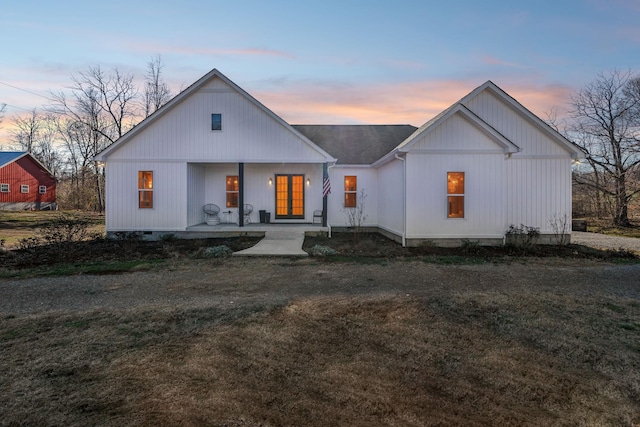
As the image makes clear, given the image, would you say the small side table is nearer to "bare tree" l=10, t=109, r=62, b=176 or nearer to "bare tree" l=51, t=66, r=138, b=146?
"bare tree" l=51, t=66, r=138, b=146

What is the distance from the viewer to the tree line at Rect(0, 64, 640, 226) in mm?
22625

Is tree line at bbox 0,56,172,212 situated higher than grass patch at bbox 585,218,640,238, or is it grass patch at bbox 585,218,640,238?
tree line at bbox 0,56,172,212

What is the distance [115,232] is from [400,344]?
13264 millimetres

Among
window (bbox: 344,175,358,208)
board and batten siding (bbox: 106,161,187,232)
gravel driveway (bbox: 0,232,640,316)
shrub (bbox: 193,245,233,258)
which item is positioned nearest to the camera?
gravel driveway (bbox: 0,232,640,316)

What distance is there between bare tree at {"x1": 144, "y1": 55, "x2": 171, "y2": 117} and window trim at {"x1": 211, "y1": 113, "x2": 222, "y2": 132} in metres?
23.3

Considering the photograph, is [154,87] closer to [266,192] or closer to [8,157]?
[8,157]

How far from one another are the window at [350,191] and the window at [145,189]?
8033 mm

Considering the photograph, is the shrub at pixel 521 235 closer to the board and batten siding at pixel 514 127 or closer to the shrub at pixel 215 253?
the board and batten siding at pixel 514 127

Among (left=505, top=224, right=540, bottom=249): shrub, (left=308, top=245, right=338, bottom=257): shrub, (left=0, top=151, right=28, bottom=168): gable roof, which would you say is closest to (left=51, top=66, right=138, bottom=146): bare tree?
(left=0, top=151, right=28, bottom=168): gable roof

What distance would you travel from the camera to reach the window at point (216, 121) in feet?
46.7

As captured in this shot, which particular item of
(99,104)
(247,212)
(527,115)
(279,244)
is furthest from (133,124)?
(527,115)

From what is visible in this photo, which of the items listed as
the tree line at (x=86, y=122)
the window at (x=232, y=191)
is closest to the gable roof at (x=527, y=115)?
the window at (x=232, y=191)

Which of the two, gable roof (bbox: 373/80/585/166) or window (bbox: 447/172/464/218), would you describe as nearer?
gable roof (bbox: 373/80/585/166)

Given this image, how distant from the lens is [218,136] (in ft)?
46.8
